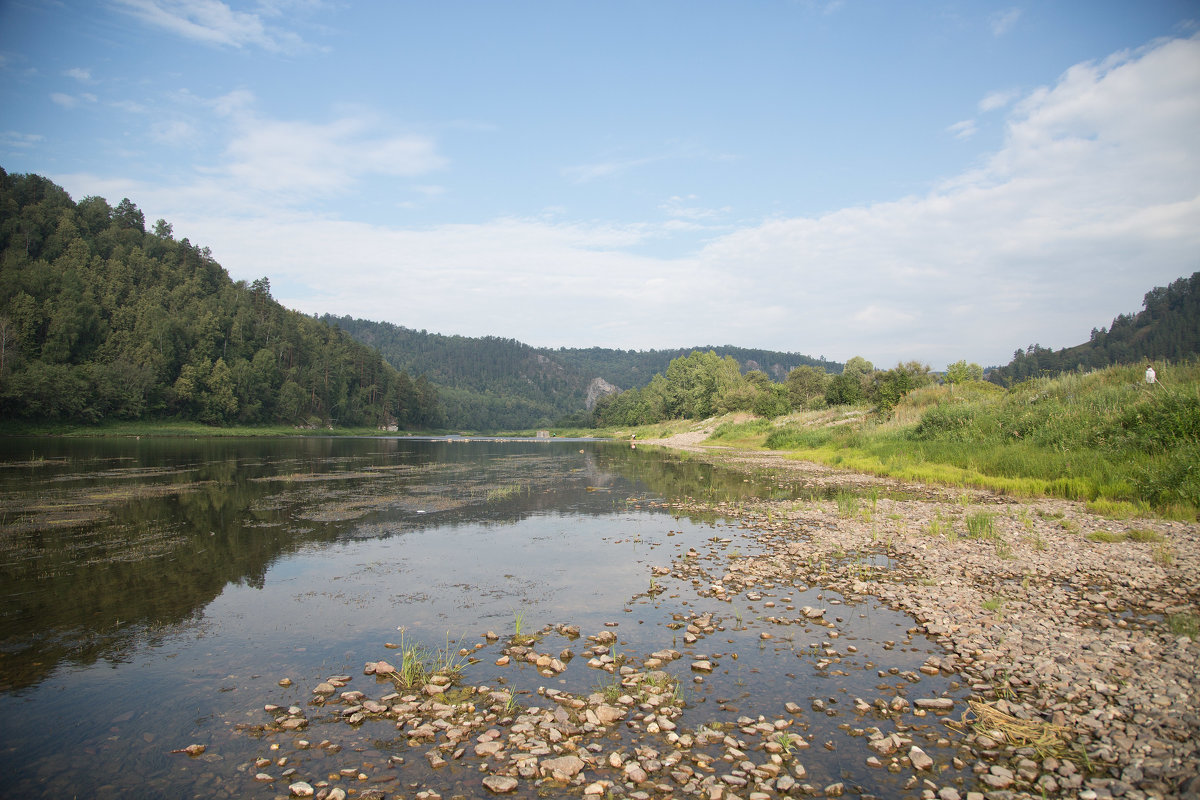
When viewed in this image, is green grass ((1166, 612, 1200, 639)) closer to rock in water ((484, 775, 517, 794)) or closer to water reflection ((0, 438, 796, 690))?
rock in water ((484, 775, 517, 794))

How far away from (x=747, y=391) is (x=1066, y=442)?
2677 inches

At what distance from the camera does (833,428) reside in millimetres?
50250

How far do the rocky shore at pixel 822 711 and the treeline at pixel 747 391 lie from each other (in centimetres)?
4263

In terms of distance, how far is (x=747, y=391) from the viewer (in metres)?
91.4

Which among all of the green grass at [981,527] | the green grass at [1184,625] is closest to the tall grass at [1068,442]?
the green grass at [981,527]

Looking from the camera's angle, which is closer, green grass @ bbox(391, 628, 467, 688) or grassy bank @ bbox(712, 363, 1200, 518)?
green grass @ bbox(391, 628, 467, 688)

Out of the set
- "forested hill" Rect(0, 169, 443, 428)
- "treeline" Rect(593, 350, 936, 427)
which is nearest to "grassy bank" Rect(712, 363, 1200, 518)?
"treeline" Rect(593, 350, 936, 427)

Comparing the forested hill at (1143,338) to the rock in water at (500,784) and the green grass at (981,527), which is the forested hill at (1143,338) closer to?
the green grass at (981,527)

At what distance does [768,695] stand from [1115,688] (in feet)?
13.3

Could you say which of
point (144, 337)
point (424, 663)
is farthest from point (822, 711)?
point (144, 337)

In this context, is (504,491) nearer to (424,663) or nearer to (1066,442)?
(424,663)

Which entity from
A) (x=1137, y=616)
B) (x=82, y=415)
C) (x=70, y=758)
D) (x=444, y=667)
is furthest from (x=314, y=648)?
(x=82, y=415)

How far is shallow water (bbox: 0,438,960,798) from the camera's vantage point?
608 cm

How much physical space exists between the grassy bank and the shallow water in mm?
12890
